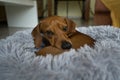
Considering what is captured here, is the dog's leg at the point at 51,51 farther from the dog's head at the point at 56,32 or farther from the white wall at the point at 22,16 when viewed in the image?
the white wall at the point at 22,16

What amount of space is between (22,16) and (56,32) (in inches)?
70.7

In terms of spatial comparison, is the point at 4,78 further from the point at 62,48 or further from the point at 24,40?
the point at 24,40

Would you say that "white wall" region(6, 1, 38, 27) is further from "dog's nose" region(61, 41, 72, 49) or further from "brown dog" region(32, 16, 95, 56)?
"dog's nose" region(61, 41, 72, 49)

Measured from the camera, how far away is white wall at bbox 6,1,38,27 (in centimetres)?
260

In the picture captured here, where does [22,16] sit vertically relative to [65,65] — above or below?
below

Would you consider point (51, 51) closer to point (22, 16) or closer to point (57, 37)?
point (57, 37)

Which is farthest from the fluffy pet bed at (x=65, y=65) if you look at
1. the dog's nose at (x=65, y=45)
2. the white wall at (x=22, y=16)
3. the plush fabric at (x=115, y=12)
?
the white wall at (x=22, y=16)

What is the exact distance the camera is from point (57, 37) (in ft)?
→ 3.10

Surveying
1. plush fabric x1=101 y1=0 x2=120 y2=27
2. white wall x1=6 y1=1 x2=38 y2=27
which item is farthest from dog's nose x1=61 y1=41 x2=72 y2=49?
white wall x1=6 y1=1 x2=38 y2=27

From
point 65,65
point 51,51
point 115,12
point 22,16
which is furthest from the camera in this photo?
point 22,16

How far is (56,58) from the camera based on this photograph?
82cm

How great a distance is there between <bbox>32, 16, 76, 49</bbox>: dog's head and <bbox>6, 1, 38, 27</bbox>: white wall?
5.30 ft

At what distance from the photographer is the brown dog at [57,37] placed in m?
0.92

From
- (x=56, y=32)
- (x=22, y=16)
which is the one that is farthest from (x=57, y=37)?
(x=22, y=16)
